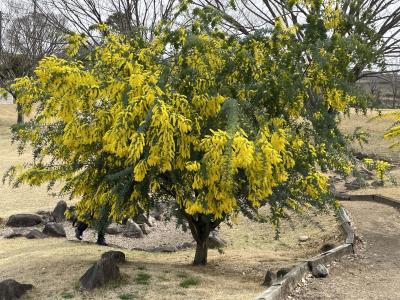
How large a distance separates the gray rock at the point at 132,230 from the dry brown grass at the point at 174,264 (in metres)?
2.06

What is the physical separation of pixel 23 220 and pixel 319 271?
8.62 m

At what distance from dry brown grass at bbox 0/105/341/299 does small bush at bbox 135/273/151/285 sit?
0.06m

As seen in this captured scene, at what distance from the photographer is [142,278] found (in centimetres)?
798

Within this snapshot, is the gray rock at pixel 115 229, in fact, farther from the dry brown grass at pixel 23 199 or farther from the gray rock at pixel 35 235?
the dry brown grass at pixel 23 199

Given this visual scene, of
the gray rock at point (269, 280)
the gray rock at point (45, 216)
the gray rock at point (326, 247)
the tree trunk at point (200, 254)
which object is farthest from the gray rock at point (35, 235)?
the gray rock at point (269, 280)

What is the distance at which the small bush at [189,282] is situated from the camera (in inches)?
304

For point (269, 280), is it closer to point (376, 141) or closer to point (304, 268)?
point (304, 268)

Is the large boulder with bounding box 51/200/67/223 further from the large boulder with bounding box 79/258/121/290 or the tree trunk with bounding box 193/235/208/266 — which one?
the large boulder with bounding box 79/258/121/290

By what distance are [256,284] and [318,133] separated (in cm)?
240

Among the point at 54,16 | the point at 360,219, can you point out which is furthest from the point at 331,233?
the point at 54,16

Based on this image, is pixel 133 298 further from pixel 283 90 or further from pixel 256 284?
pixel 283 90

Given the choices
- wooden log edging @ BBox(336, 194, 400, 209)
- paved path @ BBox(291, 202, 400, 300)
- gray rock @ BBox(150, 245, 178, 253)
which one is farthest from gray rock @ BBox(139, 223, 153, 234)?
wooden log edging @ BBox(336, 194, 400, 209)

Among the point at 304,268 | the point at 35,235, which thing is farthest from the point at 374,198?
the point at 35,235

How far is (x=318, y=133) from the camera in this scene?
8516 millimetres
